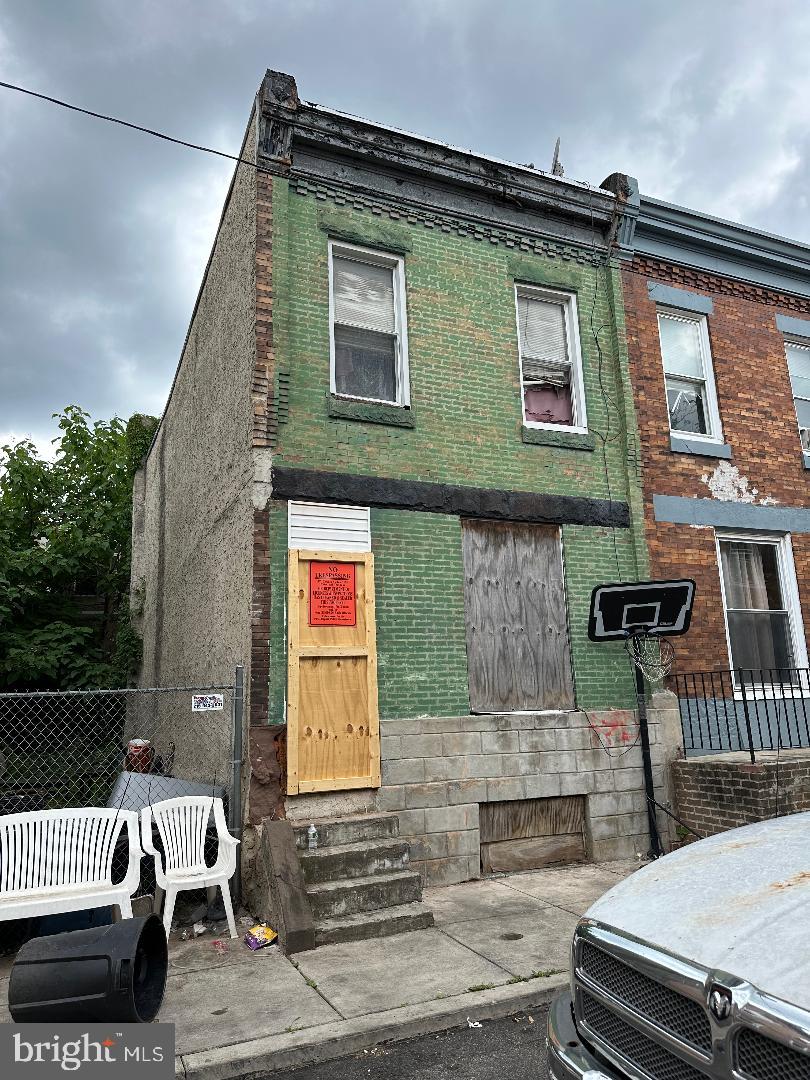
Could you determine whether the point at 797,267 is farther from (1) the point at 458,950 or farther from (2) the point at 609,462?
(1) the point at 458,950

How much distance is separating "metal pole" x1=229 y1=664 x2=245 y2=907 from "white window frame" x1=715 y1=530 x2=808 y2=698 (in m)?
6.04

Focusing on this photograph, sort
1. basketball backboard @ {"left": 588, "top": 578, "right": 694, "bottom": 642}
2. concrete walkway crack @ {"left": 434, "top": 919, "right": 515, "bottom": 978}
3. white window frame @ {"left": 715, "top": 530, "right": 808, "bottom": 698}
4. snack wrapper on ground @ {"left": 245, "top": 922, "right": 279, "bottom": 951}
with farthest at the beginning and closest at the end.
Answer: white window frame @ {"left": 715, "top": 530, "right": 808, "bottom": 698}
basketball backboard @ {"left": 588, "top": 578, "right": 694, "bottom": 642}
snack wrapper on ground @ {"left": 245, "top": 922, "right": 279, "bottom": 951}
concrete walkway crack @ {"left": 434, "top": 919, "right": 515, "bottom": 978}

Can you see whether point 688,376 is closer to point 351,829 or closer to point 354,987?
point 351,829

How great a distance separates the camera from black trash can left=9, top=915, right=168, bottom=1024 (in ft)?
12.0

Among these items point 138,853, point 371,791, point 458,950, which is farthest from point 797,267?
point 138,853

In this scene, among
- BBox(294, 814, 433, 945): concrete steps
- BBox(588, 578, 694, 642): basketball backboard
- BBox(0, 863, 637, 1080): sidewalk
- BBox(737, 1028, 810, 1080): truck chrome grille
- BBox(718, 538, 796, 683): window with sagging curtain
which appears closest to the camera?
BBox(737, 1028, 810, 1080): truck chrome grille

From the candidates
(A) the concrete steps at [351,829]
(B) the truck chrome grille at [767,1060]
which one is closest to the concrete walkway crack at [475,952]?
(A) the concrete steps at [351,829]

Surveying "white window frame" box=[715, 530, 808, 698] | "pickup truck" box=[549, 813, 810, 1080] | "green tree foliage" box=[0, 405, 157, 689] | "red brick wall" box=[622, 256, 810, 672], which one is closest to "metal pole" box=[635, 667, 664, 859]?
"red brick wall" box=[622, 256, 810, 672]

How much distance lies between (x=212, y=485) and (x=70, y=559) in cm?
756

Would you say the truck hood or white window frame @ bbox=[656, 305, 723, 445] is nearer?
the truck hood

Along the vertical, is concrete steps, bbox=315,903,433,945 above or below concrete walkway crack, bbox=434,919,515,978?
above

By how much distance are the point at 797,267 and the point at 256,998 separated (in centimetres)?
1172

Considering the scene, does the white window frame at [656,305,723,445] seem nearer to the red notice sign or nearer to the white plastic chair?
the red notice sign

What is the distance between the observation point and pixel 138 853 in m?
5.72
